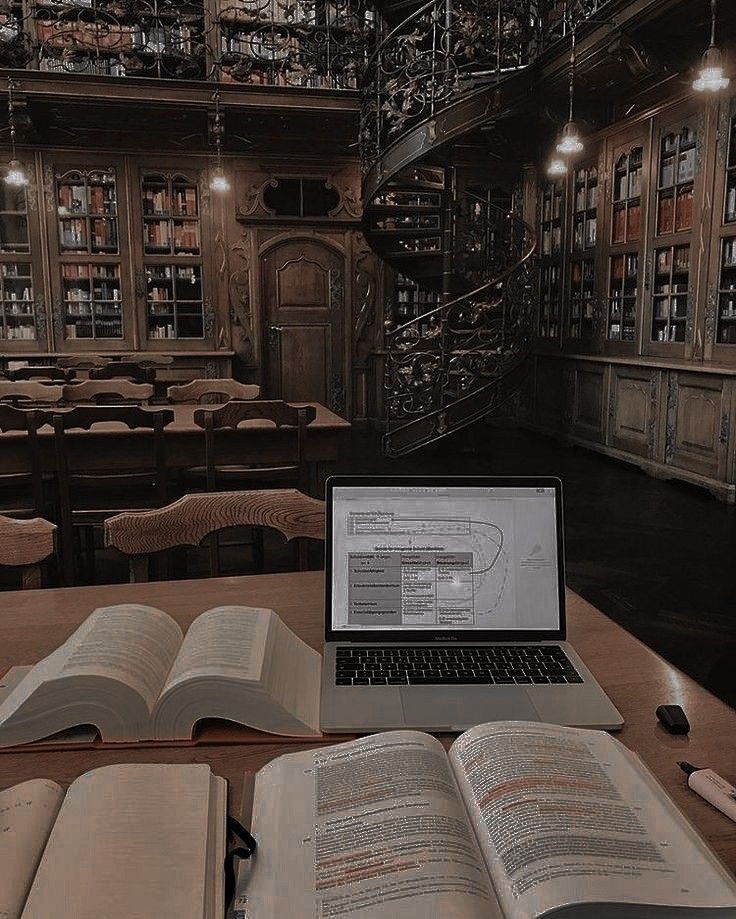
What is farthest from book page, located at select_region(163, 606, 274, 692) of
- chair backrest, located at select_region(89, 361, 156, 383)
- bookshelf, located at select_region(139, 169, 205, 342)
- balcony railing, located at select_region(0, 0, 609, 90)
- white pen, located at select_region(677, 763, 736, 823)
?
bookshelf, located at select_region(139, 169, 205, 342)

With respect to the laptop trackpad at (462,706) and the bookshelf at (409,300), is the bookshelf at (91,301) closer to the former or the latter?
the bookshelf at (409,300)

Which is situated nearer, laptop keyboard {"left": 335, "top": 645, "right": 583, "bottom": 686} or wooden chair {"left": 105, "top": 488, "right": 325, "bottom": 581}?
laptop keyboard {"left": 335, "top": 645, "right": 583, "bottom": 686}

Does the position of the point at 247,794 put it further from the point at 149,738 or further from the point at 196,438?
the point at 196,438

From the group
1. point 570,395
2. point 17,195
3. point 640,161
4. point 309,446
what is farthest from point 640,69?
point 17,195

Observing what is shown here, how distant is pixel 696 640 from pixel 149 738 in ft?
9.47

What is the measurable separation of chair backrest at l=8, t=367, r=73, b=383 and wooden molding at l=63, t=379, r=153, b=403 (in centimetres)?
108

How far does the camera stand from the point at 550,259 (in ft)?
29.3

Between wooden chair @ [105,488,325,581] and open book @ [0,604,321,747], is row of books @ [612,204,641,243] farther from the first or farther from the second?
open book @ [0,604,321,747]

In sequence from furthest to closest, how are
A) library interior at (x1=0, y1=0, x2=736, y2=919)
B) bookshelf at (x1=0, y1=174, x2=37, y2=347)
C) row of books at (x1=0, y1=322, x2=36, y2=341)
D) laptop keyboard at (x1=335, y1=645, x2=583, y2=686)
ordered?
row of books at (x1=0, y1=322, x2=36, y2=341) < bookshelf at (x1=0, y1=174, x2=37, y2=347) < laptop keyboard at (x1=335, y1=645, x2=583, y2=686) < library interior at (x1=0, y1=0, x2=736, y2=919)

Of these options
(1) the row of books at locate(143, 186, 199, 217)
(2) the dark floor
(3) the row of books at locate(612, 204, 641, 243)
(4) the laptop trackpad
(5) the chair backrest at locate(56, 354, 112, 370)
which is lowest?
(2) the dark floor

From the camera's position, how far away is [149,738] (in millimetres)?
914

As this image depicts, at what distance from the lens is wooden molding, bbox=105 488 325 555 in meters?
1.65

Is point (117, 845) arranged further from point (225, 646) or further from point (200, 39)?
point (200, 39)

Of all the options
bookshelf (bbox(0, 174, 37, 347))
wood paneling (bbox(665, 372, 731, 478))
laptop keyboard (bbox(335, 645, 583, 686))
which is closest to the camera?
laptop keyboard (bbox(335, 645, 583, 686))
